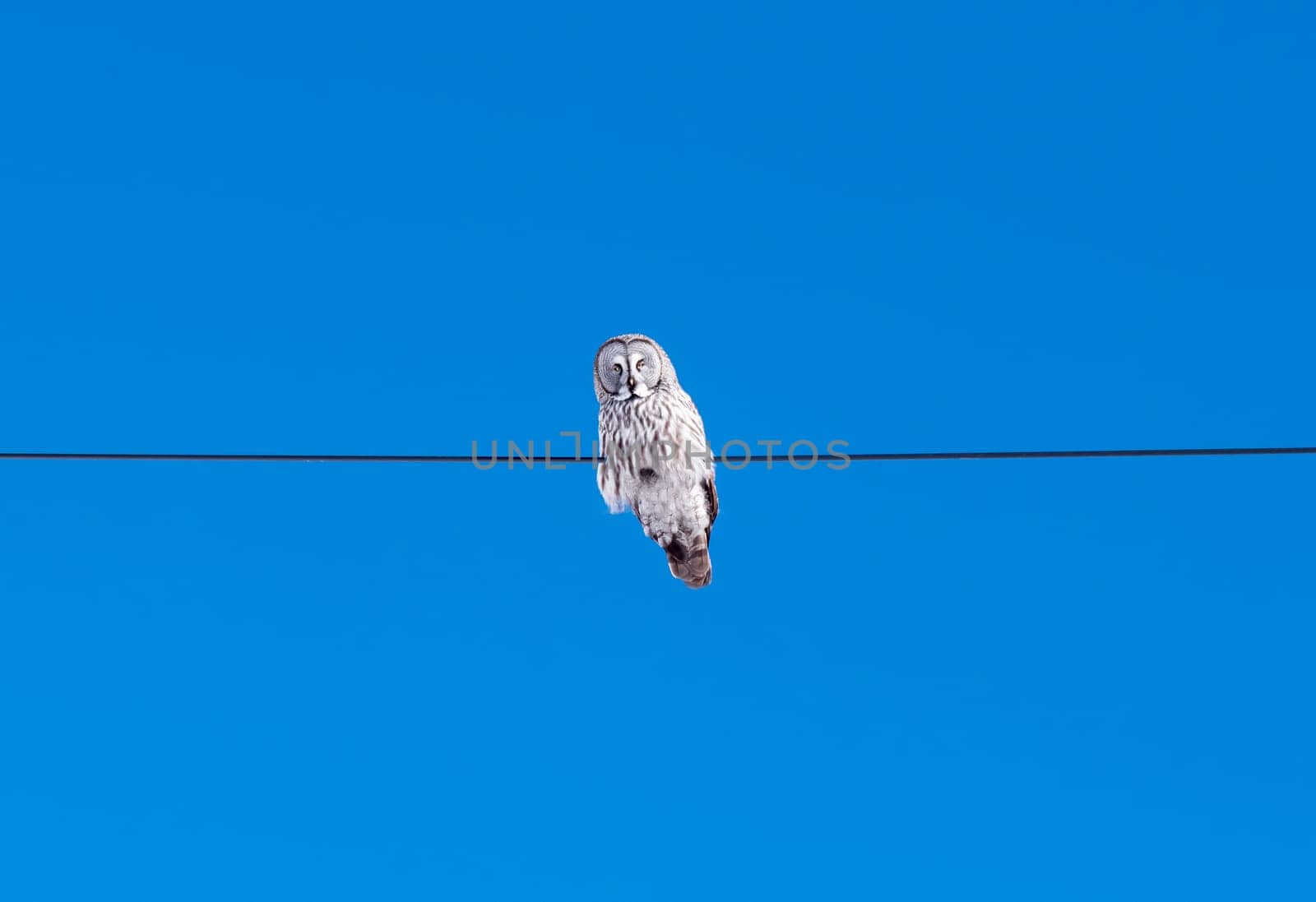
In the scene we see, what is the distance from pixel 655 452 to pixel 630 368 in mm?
590

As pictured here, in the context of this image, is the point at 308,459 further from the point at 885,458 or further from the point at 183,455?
the point at 885,458

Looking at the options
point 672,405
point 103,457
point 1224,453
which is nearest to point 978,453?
point 1224,453

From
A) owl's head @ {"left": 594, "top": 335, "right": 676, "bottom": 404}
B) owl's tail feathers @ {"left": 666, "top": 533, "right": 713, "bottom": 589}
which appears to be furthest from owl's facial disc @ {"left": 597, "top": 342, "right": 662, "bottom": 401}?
owl's tail feathers @ {"left": 666, "top": 533, "right": 713, "bottom": 589}

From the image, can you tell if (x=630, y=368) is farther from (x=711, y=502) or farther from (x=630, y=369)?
(x=711, y=502)

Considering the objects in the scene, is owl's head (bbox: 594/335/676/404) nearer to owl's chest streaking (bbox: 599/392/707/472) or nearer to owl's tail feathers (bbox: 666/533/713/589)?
owl's chest streaking (bbox: 599/392/707/472)

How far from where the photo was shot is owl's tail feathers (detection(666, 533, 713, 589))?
26.9 feet

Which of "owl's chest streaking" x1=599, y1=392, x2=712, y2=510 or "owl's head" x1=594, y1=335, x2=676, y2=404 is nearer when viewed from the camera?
"owl's chest streaking" x1=599, y1=392, x2=712, y2=510

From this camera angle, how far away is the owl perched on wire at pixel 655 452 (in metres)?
7.92

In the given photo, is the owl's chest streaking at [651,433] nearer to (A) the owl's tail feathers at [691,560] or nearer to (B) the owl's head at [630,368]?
(B) the owl's head at [630,368]

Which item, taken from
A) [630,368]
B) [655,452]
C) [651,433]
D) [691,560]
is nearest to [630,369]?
[630,368]

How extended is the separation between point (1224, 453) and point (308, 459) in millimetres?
4659

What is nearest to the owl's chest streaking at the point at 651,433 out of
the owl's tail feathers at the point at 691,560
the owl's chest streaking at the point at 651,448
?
the owl's chest streaking at the point at 651,448

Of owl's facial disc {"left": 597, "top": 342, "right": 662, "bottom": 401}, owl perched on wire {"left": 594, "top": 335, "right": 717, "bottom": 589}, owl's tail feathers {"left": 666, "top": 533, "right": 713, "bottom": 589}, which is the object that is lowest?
owl's tail feathers {"left": 666, "top": 533, "right": 713, "bottom": 589}

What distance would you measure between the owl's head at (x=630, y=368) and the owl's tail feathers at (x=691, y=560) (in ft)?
3.33
